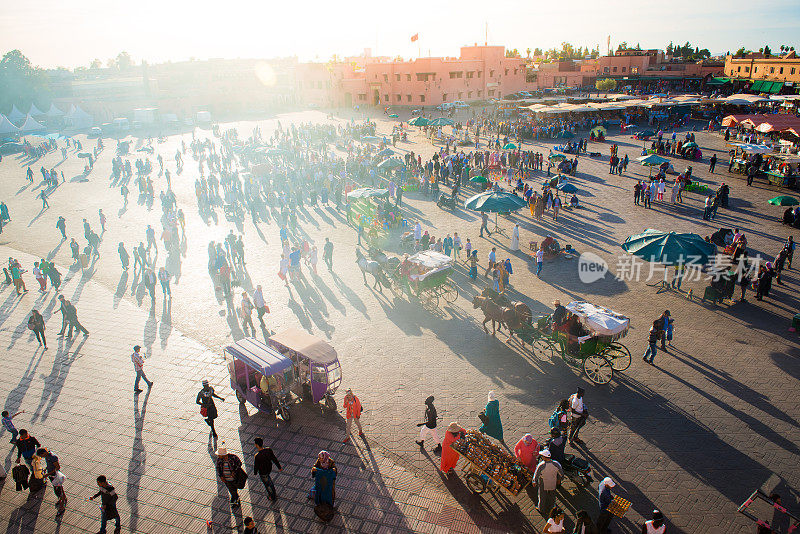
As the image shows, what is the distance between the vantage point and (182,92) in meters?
71.7

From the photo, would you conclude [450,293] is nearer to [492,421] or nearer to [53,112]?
[492,421]

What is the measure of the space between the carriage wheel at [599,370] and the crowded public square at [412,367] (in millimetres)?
47

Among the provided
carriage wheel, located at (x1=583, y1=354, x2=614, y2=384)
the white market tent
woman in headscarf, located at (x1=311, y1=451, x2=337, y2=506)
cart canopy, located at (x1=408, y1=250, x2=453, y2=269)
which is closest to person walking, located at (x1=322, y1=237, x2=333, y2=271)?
cart canopy, located at (x1=408, y1=250, x2=453, y2=269)

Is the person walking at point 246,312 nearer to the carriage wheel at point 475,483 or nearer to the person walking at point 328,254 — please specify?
the person walking at point 328,254

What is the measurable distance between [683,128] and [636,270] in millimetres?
Answer: 33871

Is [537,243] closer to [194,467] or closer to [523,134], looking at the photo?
[194,467]

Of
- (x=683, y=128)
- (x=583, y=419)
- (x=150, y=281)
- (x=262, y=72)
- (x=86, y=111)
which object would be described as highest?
(x=262, y=72)

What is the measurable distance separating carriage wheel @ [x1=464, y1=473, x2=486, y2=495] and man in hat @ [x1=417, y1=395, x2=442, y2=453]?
0.84 m

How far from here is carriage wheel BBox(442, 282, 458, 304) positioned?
14.0 m

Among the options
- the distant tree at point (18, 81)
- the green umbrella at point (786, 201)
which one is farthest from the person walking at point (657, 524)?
the distant tree at point (18, 81)

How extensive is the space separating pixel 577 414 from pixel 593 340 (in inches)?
94.5

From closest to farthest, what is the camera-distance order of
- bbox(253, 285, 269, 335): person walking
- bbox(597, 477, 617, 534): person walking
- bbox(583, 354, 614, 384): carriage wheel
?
bbox(597, 477, 617, 534): person walking
bbox(583, 354, 614, 384): carriage wheel
bbox(253, 285, 269, 335): person walking

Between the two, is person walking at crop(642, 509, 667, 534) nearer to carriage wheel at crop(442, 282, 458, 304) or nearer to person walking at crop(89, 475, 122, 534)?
person walking at crop(89, 475, 122, 534)

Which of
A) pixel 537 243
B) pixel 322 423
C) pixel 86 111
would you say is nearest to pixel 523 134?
pixel 537 243
